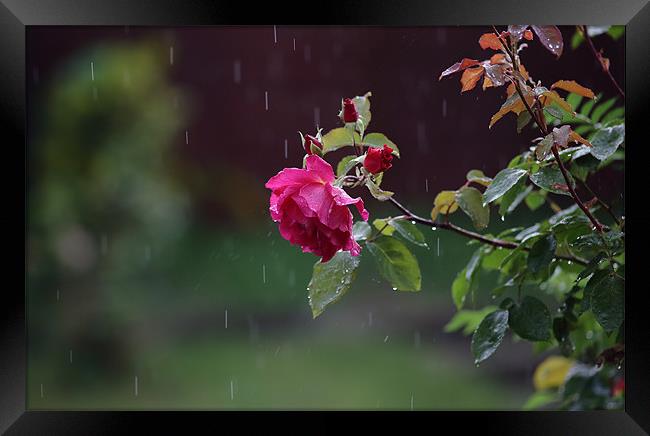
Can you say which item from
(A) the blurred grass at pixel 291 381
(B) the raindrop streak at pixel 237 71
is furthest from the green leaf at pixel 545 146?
(B) the raindrop streak at pixel 237 71

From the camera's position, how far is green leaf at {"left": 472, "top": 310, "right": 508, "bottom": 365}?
0.63 meters

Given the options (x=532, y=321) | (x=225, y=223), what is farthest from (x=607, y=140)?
(x=225, y=223)

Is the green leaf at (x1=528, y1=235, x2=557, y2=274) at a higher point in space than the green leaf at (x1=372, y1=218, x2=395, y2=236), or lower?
lower

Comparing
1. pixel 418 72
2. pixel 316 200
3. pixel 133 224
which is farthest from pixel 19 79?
pixel 418 72

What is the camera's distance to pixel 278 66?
13.6 ft

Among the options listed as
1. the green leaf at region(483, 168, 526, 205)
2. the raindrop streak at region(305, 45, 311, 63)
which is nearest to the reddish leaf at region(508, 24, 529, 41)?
the green leaf at region(483, 168, 526, 205)

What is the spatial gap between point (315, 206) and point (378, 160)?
0.21 feet

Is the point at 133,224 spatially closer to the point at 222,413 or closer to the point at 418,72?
the point at 418,72

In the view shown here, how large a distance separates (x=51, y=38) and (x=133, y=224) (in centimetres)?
134

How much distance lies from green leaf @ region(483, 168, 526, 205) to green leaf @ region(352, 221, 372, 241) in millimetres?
109

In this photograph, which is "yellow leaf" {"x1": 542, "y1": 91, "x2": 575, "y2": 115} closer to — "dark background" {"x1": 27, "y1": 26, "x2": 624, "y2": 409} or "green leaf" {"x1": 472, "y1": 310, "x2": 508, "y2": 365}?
"green leaf" {"x1": 472, "y1": 310, "x2": 508, "y2": 365}

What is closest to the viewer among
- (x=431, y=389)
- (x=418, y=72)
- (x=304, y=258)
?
(x=431, y=389)

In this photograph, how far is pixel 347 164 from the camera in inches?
22.6
